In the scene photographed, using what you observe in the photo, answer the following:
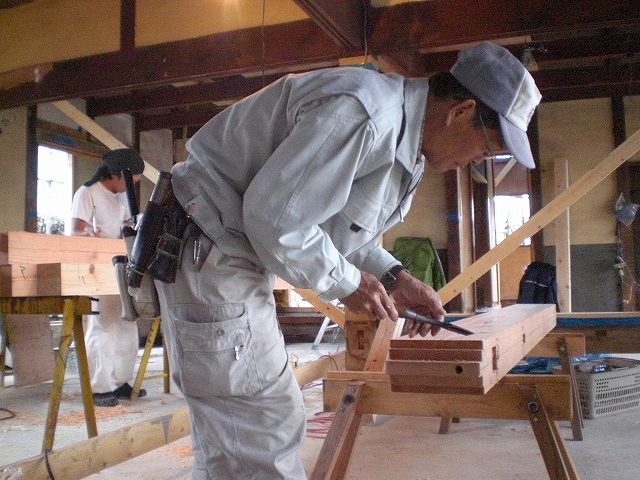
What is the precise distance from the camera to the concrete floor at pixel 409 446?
2672mm

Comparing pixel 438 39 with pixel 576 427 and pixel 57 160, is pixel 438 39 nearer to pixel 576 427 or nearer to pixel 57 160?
pixel 576 427

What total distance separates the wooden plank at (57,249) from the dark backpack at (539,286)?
4325 mm

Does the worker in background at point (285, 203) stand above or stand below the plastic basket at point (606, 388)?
above

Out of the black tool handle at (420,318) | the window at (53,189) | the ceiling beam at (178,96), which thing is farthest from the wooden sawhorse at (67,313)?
the window at (53,189)

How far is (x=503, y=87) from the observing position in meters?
1.44

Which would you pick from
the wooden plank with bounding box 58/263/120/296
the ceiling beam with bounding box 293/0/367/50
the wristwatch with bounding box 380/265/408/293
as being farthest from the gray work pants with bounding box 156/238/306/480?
the ceiling beam with bounding box 293/0/367/50

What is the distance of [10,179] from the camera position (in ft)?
22.0

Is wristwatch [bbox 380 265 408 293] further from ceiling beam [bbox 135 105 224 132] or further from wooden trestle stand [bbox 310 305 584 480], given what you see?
ceiling beam [bbox 135 105 224 132]

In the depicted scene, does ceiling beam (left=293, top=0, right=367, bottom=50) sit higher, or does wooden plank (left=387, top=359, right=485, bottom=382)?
ceiling beam (left=293, top=0, right=367, bottom=50)

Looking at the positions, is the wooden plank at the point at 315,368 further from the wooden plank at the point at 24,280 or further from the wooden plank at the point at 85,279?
the wooden plank at the point at 24,280

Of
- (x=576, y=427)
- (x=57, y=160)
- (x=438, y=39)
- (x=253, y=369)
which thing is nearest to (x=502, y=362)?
(x=253, y=369)

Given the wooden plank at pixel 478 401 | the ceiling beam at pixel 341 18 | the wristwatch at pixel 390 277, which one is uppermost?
the ceiling beam at pixel 341 18

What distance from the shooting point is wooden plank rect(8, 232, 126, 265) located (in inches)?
109

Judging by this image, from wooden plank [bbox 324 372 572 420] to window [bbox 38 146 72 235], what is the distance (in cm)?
637
